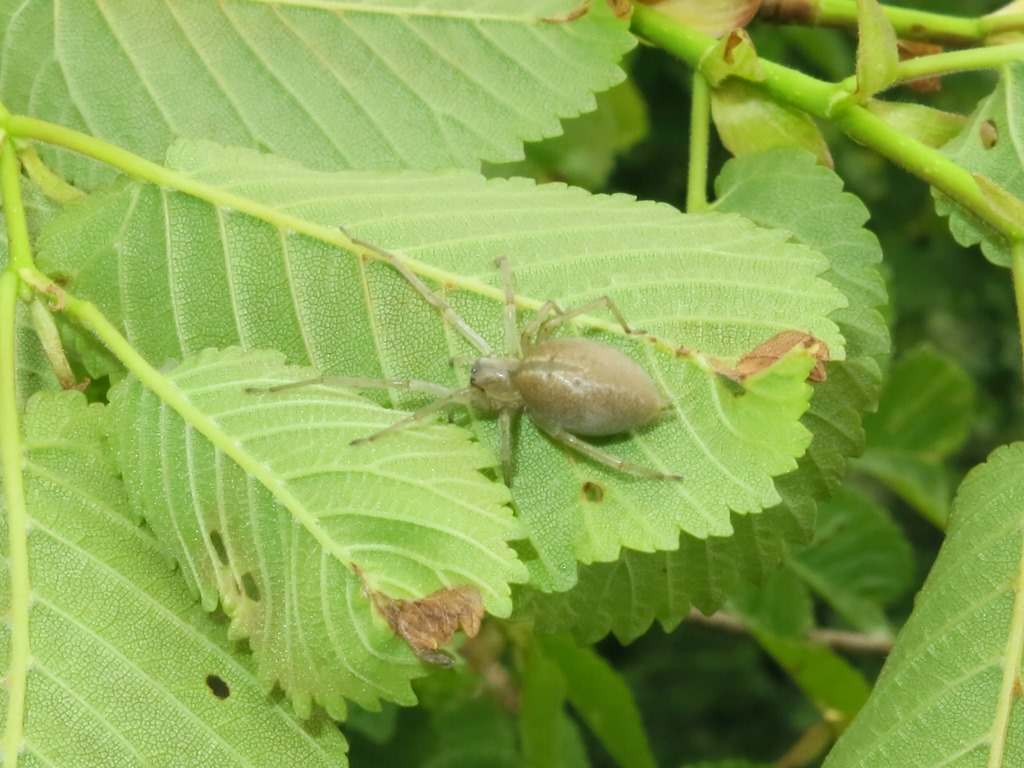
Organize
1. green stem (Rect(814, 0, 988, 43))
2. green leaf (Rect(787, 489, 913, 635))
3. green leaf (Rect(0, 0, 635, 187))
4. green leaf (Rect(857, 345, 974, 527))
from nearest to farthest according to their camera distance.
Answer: green leaf (Rect(0, 0, 635, 187)) → green stem (Rect(814, 0, 988, 43)) → green leaf (Rect(787, 489, 913, 635)) → green leaf (Rect(857, 345, 974, 527))

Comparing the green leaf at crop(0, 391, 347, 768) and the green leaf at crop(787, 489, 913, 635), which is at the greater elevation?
the green leaf at crop(0, 391, 347, 768)

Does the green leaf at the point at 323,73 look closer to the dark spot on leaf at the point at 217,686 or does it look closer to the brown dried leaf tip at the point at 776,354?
the brown dried leaf tip at the point at 776,354

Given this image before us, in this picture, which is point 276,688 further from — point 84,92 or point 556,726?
point 556,726

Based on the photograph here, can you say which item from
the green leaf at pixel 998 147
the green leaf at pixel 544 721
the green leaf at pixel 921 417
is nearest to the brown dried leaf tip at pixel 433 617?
the green leaf at pixel 998 147

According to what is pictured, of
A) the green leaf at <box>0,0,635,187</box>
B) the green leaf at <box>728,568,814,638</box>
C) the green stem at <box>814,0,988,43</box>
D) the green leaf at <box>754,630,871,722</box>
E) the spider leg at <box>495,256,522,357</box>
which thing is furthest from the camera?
the green leaf at <box>728,568,814,638</box>

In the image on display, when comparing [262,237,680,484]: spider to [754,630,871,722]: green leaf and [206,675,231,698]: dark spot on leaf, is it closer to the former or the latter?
[206,675,231,698]: dark spot on leaf

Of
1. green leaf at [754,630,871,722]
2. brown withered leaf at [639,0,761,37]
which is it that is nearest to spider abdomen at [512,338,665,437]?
brown withered leaf at [639,0,761,37]

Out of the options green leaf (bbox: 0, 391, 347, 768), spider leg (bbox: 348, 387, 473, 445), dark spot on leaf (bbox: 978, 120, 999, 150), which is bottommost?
green leaf (bbox: 0, 391, 347, 768)
